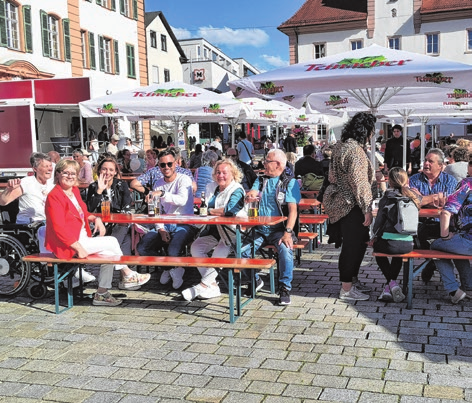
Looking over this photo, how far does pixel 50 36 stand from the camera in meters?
22.5

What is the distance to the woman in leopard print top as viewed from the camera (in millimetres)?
5676

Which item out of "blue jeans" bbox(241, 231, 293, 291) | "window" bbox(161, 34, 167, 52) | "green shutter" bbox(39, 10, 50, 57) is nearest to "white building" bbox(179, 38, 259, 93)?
"window" bbox(161, 34, 167, 52)

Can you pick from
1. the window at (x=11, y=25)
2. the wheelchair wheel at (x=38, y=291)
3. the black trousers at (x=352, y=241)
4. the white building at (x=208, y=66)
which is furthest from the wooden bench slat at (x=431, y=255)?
the white building at (x=208, y=66)

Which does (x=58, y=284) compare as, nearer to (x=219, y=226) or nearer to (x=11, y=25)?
(x=219, y=226)

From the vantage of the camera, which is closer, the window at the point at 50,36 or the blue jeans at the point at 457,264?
the blue jeans at the point at 457,264

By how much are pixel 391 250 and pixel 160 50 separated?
37.2m

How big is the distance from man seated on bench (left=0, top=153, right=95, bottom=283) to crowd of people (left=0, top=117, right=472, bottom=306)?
0.5 inches

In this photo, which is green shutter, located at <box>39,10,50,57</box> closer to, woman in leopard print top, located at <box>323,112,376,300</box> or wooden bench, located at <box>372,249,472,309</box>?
woman in leopard print top, located at <box>323,112,376,300</box>

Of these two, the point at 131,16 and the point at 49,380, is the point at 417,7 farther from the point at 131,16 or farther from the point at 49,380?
the point at 49,380

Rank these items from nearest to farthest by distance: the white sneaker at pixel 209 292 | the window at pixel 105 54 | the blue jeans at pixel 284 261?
the blue jeans at pixel 284 261
the white sneaker at pixel 209 292
the window at pixel 105 54

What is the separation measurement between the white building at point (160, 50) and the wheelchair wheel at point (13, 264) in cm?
3314

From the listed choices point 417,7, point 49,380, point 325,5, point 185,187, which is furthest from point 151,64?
point 49,380

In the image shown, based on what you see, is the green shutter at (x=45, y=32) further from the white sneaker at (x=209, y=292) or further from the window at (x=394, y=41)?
the window at (x=394, y=41)

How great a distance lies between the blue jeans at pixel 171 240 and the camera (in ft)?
21.7
